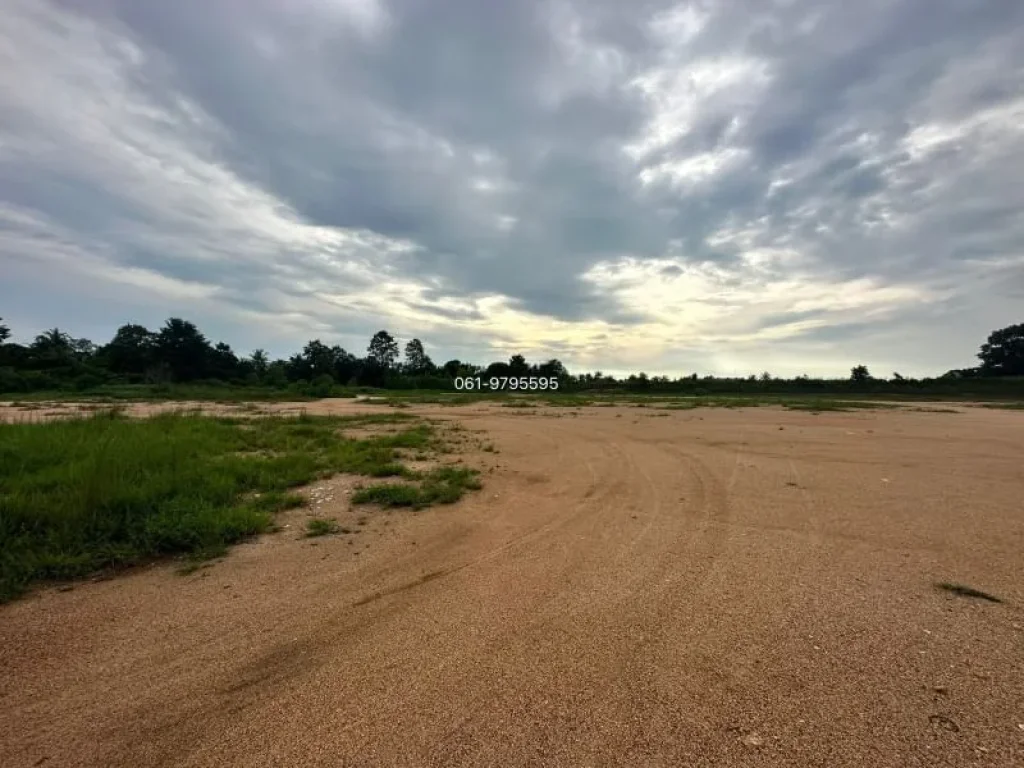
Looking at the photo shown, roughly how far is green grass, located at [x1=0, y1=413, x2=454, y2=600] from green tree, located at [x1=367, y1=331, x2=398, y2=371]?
96394 mm

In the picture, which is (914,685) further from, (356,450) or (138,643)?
(356,450)

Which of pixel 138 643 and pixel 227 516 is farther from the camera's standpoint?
pixel 227 516

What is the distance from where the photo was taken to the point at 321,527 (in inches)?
222

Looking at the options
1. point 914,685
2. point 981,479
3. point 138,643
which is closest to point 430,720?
point 138,643

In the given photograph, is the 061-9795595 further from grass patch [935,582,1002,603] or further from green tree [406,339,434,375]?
grass patch [935,582,1002,603]

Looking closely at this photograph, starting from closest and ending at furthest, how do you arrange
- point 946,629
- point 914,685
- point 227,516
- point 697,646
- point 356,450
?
point 914,685 → point 697,646 → point 946,629 → point 227,516 → point 356,450

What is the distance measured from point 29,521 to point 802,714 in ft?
23.3

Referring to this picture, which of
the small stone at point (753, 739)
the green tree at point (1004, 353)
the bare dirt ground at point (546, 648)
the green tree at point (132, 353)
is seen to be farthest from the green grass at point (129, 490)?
the green tree at point (1004, 353)

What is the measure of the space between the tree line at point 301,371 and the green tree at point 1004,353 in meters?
0.13

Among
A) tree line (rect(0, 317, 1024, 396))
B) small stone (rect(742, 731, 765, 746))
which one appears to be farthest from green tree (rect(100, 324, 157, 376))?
small stone (rect(742, 731, 765, 746))

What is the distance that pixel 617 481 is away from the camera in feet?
27.6

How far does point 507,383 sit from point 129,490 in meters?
81.1

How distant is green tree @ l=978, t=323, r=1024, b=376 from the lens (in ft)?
220

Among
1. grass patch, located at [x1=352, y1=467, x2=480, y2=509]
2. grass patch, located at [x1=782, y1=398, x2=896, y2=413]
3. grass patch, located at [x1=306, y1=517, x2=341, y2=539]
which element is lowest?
grass patch, located at [x1=306, y1=517, x2=341, y2=539]
